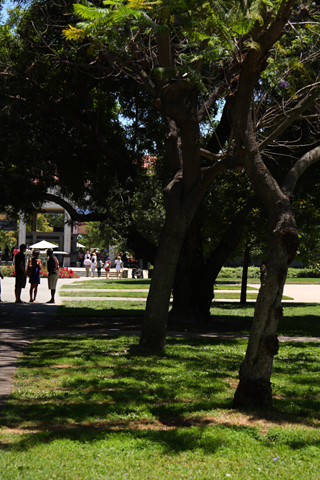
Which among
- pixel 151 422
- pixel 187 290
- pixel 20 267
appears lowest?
Answer: pixel 151 422

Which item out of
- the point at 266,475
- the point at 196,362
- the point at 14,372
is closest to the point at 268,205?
the point at 266,475

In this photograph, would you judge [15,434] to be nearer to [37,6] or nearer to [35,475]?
[35,475]

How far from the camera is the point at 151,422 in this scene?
514cm

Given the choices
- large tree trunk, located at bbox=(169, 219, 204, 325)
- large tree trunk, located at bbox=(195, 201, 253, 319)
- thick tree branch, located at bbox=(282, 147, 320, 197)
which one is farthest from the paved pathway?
thick tree branch, located at bbox=(282, 147, 320, 197)

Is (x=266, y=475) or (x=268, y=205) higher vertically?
(x=268, y=205)

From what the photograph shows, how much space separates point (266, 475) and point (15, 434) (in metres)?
2.19

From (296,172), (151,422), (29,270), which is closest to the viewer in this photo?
(151,422)

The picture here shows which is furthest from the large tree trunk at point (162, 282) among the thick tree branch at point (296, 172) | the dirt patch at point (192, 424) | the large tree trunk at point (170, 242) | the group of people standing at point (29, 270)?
the group of people standing at point (29, 270)

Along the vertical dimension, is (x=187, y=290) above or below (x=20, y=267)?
below

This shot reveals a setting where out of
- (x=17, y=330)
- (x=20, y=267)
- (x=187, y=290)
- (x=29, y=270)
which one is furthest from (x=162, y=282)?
(x=29, y=270)

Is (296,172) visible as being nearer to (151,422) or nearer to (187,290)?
(151,422)

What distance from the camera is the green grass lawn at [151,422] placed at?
3.96 m

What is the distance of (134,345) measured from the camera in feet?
30.9

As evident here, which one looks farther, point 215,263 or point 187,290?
point 215,263
